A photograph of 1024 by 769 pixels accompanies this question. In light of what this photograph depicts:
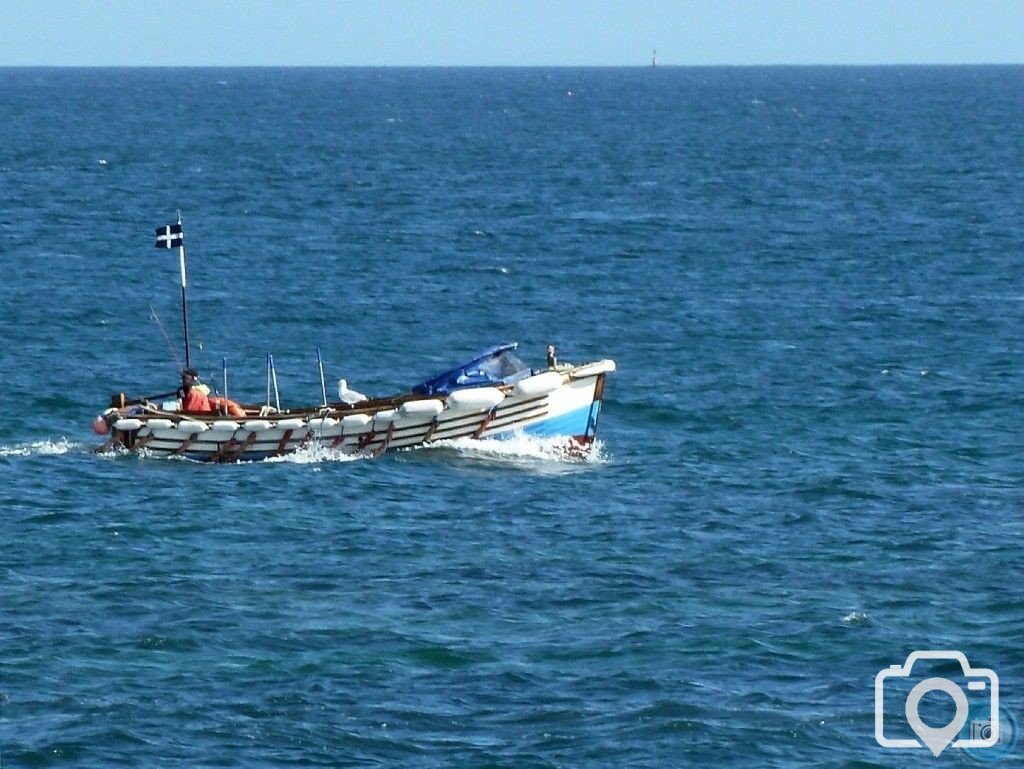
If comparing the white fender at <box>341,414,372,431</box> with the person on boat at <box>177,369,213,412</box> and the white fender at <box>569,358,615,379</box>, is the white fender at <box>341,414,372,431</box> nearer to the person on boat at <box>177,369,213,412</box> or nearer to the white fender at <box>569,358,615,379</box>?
the person on boat at <box>177,369,213,412</box>

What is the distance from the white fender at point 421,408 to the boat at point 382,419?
2cm

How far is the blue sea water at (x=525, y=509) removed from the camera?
2398cm

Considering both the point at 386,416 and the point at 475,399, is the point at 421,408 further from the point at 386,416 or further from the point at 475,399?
the point at 475,399

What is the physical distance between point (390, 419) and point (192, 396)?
12.7 ft

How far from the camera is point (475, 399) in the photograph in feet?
122

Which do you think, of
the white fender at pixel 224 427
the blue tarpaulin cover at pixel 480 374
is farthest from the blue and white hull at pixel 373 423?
the blue tarpaulin cover at pixel 480 374

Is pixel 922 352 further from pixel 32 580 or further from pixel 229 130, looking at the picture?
pixel 229 130

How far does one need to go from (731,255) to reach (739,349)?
19644mm

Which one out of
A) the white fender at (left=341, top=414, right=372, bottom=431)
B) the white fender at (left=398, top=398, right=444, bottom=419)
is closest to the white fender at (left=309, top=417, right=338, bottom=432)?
the white fender at (left=341, top=414, right=372, bottom=431)

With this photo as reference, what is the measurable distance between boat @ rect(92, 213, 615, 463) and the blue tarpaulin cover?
19 millimetres

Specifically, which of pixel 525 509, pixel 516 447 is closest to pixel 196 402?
pixel 516 447

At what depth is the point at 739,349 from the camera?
51188 millimetres

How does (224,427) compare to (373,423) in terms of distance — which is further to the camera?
(373,423)

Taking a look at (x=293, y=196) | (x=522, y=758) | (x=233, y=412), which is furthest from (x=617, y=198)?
(x=522, y=758)
